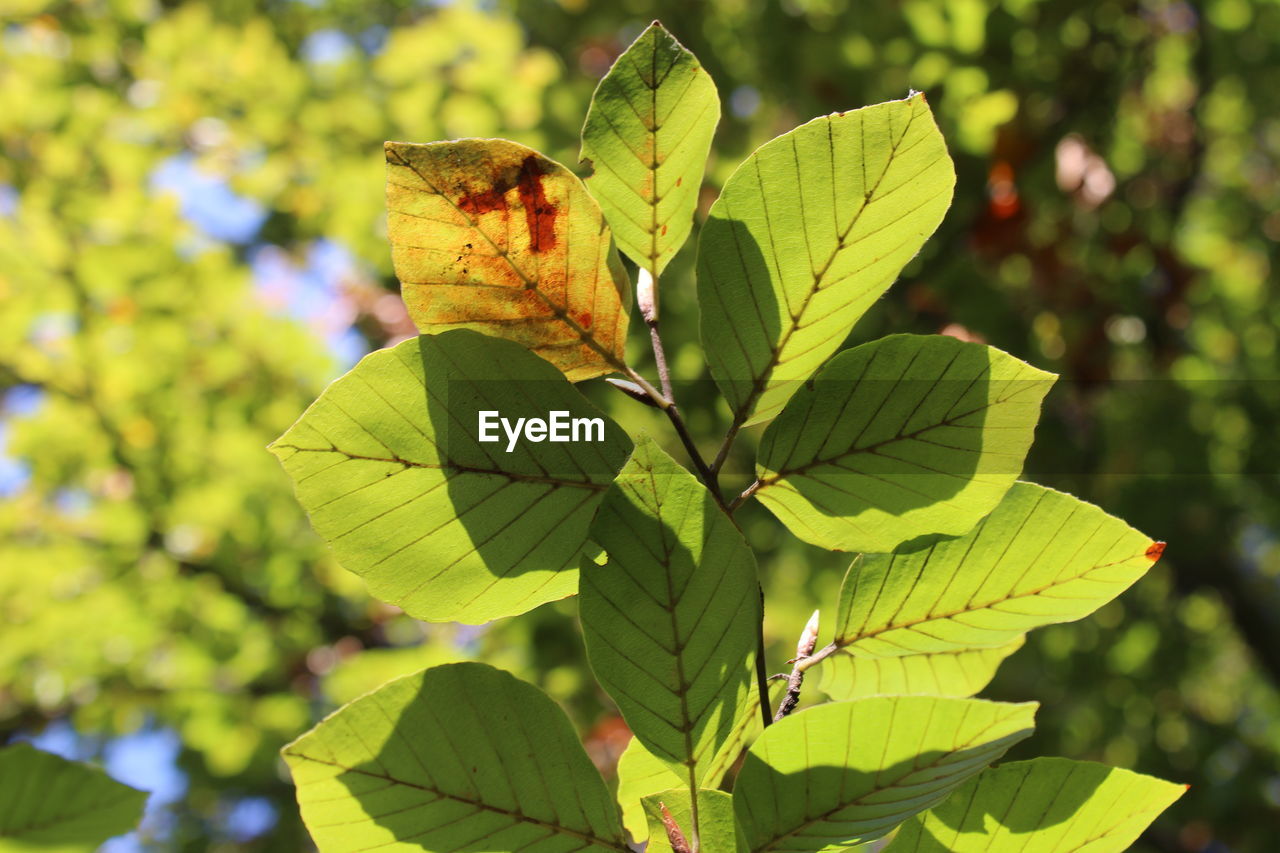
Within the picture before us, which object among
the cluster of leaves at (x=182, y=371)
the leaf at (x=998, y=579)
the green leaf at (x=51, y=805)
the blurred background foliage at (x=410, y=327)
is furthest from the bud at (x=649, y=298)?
the cluster of leaves at (x=182, y=371)

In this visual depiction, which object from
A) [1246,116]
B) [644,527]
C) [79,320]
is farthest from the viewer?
[1246,116]

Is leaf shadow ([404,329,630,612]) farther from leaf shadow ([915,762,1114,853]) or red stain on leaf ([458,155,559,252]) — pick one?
leaf shadow ([915,762,1114,853])

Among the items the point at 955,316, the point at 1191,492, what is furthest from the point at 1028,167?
the point at 1191,492

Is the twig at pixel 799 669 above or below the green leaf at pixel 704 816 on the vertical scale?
above

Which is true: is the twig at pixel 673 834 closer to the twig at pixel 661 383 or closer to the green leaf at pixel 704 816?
the green leaf at pixel 704 816

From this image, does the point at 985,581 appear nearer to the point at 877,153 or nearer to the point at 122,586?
the point at 877,153

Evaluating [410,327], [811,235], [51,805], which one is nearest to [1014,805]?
[811,235]
